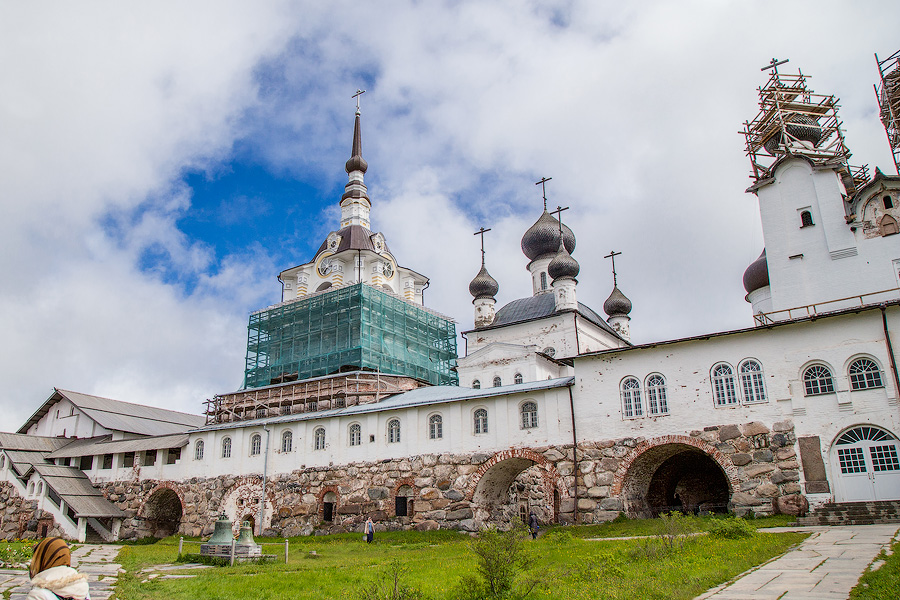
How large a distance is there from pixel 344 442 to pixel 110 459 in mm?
14619

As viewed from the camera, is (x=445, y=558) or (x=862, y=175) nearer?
(x=445, y=558)

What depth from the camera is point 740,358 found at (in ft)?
66.3

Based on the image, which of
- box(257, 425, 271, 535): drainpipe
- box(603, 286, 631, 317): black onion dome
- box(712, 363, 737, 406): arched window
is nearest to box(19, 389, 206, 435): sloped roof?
box(257, 425, 271, 535): drainpipe

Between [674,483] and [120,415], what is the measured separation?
3125 cm

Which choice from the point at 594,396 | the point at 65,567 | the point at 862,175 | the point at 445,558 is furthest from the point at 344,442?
the point at 862,175

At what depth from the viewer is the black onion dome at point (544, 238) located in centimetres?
3809

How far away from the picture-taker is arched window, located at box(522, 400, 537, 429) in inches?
909

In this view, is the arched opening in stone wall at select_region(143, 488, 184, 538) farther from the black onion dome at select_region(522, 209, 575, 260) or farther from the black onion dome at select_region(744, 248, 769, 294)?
the black onion dome at select_region(744, 248, 769, 294)

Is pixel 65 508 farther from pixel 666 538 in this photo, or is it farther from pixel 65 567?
pixel 65 567

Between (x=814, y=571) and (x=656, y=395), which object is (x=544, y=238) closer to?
(x=656, y=395)

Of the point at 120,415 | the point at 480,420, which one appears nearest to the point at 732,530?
the point at 480,420

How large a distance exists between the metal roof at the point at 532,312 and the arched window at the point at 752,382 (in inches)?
543

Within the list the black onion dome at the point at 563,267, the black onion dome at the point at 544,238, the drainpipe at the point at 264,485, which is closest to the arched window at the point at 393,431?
the drainpipe at the point at 264,485

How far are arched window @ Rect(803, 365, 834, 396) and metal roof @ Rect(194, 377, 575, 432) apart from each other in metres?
6.98
